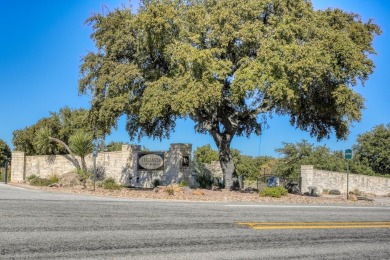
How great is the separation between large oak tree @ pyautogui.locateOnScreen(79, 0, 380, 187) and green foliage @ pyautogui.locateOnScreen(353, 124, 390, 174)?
91.3 ft

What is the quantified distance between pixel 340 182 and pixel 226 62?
22.1 metres

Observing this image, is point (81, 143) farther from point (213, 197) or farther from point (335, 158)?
point (335, 158)

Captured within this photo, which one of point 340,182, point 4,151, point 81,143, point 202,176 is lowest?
point 340,182

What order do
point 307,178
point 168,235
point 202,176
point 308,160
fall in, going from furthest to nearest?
point 308,160 < point 307,178 < point 202,176 < point 168,235

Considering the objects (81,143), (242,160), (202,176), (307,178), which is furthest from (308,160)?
(81,143)

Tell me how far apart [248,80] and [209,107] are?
16.0 feet

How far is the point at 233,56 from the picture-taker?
27.6m

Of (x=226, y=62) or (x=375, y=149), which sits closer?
(x=226, y=62)

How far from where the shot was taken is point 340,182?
42.0 m

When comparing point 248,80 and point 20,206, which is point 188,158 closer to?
point 248,80

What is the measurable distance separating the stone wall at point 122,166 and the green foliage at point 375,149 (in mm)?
33555

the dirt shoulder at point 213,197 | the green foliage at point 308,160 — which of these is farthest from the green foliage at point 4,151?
the dirt shoulder at point 213,197

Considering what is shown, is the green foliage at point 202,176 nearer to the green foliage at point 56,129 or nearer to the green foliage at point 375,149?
the green foliage at point 56,129

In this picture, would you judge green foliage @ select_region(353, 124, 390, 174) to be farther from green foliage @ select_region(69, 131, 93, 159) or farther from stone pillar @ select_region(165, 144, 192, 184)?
green foliage @ select_region(69, 131, 93, 159)
